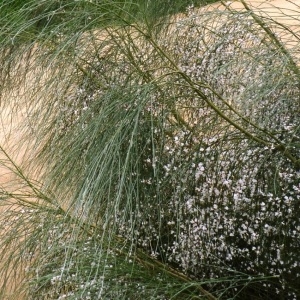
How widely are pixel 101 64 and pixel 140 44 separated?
0.09 m

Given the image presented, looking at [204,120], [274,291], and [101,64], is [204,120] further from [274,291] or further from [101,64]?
[274,291]

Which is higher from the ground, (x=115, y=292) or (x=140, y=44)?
(x=140, y=44)

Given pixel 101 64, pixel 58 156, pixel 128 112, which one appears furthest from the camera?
pixel 101 64

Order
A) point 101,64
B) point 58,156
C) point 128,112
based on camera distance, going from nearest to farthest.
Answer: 1. point 128,112
2. point 58,156
3. point 101,64

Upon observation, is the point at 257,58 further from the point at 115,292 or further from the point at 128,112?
the point at 115,292

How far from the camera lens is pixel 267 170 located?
1230mm

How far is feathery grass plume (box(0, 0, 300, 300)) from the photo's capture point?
1.14m

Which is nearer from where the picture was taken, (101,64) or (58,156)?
(58,156)

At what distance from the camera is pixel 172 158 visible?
1257 mm

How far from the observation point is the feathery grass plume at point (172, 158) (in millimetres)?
1145

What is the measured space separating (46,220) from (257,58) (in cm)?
47

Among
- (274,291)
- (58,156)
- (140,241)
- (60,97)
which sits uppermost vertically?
(60,97)

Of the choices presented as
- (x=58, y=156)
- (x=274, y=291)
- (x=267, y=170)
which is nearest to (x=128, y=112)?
(x=58, y=156)

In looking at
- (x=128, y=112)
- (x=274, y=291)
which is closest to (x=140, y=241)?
(x=274, y=291)
